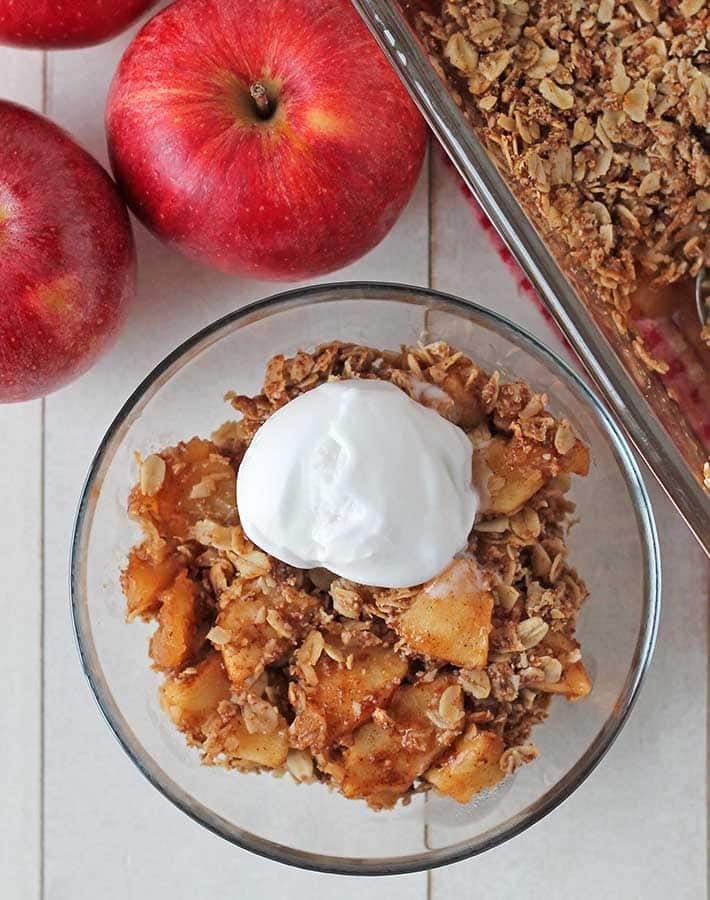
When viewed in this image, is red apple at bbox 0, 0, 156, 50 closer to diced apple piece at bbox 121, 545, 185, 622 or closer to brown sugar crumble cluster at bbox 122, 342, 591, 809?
brown sugar crumble cluster at bbox 122, 342, 591, 809

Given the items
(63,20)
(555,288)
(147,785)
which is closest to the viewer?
(555,288)

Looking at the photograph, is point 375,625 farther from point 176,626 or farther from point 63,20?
point 63,20

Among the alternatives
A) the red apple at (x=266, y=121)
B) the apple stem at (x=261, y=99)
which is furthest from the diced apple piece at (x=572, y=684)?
the apple stem at (x=261, y=99)

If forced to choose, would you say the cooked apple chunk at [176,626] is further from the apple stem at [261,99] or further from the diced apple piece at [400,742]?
the apple stem at [261,99]

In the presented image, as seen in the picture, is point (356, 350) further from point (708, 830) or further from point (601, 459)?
point (708, 830)

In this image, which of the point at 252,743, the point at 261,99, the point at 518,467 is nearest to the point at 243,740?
the point at 252,743

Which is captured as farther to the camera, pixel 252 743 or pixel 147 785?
pixel 147 785

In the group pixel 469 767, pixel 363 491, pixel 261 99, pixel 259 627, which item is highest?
pixel 261 99
